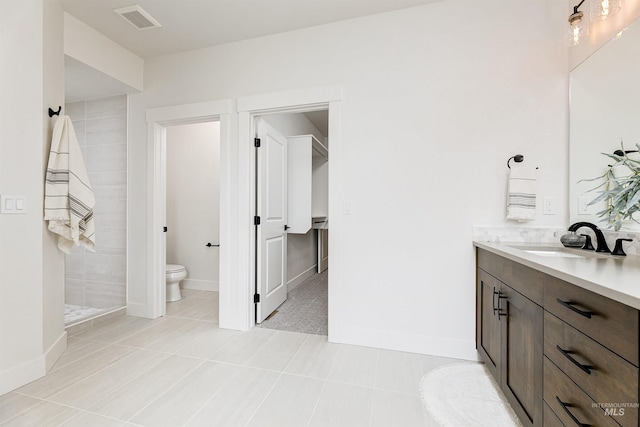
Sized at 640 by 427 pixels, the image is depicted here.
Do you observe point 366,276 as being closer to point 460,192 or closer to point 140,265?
point 460,192

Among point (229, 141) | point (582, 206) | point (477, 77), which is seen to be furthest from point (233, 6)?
point (582, 206)

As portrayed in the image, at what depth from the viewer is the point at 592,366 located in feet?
2.80

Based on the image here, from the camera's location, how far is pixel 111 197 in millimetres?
3066

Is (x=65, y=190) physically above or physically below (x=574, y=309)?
above

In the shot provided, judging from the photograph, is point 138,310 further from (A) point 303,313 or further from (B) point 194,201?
(A) point 303,313

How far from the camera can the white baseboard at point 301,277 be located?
3934 millimetres

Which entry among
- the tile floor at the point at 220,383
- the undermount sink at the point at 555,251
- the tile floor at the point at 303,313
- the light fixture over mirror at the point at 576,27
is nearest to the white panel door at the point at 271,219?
the tile floor at the point at 303,313

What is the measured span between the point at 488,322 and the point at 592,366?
3.26 feet

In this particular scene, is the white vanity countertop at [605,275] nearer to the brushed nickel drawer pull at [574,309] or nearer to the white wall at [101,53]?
the brushed nickel drawer pull at [574,309]

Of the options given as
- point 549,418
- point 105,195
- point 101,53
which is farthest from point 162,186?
point 549,418

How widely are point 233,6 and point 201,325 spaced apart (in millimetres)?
2790

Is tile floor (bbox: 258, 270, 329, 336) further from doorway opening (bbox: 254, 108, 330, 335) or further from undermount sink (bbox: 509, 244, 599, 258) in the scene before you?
undermount sink (bbox: 509, 244, 599, 258)

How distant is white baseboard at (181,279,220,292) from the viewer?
3.91 m

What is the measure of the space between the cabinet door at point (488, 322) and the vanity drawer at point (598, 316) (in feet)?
2.06
